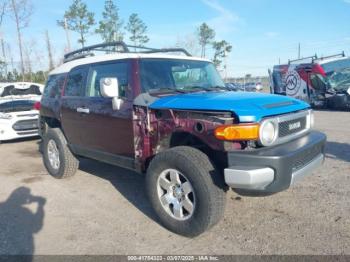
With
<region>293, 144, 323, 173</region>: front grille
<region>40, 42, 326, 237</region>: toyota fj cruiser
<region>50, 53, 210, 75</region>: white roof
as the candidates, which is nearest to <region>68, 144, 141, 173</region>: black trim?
<region>40, 42, 326, 237</region>: toyota fj cruiser

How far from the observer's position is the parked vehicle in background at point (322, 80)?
55.0 feet

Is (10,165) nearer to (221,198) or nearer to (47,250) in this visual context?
(47,250)

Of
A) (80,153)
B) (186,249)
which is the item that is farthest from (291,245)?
(80,153)

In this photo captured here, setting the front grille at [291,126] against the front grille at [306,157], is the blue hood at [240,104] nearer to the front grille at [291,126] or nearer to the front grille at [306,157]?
the front grille at [291,126]

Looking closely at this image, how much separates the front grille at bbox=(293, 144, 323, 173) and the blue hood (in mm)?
507

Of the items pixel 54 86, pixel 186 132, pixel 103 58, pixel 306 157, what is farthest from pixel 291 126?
pixel 54 86

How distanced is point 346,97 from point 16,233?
16092 mm

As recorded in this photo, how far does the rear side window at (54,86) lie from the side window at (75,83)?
242mm

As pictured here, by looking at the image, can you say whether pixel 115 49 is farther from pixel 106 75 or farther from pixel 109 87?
pixel 109 87

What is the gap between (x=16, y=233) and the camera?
3.98 metres

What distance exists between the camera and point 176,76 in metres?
4.78

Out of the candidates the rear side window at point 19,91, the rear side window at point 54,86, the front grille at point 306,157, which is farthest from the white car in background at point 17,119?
the front grille at point 306,157

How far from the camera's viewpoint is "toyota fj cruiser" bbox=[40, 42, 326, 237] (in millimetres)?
3404

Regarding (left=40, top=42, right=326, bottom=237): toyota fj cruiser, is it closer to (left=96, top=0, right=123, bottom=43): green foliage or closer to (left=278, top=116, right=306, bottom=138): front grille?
(left=278, top=116, right=306, bottom=138): front grille
